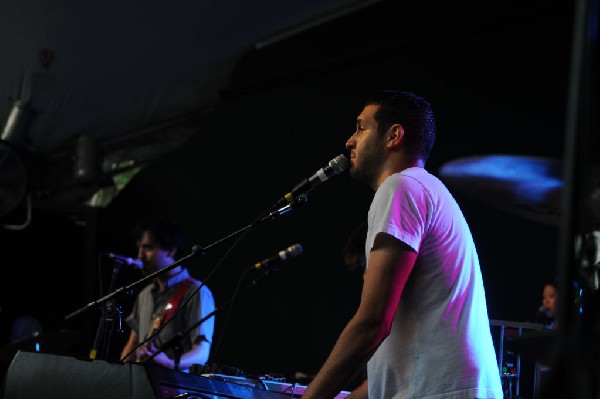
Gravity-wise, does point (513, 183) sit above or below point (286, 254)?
above

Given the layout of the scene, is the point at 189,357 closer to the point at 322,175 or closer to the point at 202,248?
the point at 202,248

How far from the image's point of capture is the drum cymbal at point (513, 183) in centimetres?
370

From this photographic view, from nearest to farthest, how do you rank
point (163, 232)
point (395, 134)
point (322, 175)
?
point (395, 134) < point (322, 175) < point (163, 232)

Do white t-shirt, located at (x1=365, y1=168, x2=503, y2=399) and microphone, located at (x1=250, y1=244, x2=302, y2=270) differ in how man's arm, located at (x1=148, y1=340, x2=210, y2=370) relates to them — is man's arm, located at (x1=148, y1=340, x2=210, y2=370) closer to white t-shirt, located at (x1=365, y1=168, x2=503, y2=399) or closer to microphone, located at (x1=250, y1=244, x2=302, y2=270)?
microphone, located at (x1=250, y1=244, x2=302, y2=270)

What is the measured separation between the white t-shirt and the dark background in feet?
8.70

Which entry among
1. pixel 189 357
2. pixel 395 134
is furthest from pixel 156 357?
pixel 395 134

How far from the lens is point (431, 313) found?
250cm

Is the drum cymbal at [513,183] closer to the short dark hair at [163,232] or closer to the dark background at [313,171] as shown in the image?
the dark background at [313,171]

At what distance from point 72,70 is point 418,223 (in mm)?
6442

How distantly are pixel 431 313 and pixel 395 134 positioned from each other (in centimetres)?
69

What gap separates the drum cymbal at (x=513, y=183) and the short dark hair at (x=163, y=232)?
7.03ft

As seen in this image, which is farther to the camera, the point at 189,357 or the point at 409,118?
the point at 189,357

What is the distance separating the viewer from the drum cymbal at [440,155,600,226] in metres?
3.70

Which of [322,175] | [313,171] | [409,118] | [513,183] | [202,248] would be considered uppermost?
[313,171]
